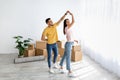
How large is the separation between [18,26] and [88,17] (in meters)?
2.44

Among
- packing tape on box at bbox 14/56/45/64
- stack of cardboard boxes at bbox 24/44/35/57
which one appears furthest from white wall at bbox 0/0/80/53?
packing tape on box at bbox 14/56/45/64

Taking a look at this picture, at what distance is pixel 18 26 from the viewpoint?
24.7 ft

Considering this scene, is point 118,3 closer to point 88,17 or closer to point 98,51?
point 98,51

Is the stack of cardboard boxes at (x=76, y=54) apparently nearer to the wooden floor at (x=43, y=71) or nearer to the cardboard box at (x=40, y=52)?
the wooden floor at (x=43, y=71)

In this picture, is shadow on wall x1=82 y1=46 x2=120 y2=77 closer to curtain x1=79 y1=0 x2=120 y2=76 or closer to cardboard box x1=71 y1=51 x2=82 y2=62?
curtain x1=79 y1=0 x2=120 y2=76

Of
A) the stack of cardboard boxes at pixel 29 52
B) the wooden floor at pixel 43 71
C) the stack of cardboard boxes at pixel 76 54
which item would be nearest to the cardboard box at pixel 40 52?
the stack of cardboard boxes at pixel 29 52

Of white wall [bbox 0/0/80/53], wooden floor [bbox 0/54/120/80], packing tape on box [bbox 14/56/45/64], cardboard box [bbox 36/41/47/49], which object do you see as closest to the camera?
wooden floor [bbox 0/54/120/80]

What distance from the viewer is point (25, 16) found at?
7523mm

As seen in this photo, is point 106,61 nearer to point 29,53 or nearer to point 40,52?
point 40,52

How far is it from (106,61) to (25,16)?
340 centimetres

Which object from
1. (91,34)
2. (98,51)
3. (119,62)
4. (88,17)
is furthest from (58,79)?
(88,17)

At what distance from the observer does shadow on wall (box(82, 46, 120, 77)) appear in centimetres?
500

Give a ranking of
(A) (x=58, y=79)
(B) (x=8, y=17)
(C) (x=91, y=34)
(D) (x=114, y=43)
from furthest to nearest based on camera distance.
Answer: (B) (x=8, y=17), (C) (x=91, y=34), (D) (x=114, y=43), (A) (x=58, y=79)

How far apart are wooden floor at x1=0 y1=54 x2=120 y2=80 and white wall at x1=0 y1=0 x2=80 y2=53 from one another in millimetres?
1351
